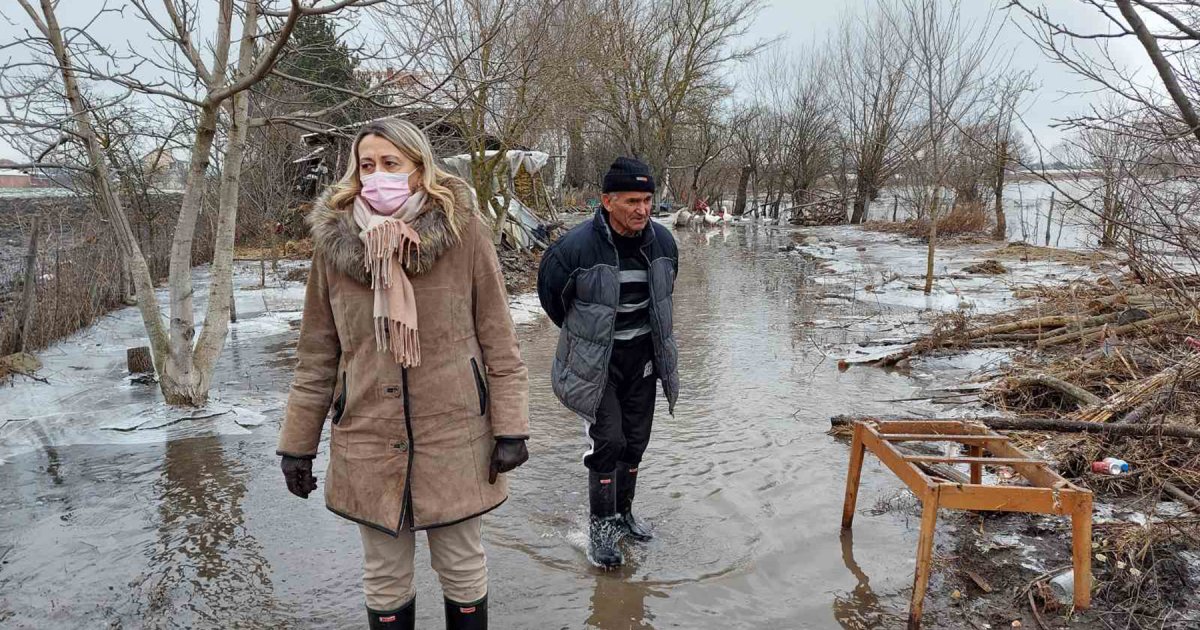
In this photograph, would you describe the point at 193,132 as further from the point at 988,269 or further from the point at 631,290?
the point at 988,269

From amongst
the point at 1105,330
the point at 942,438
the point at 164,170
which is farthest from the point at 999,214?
the point at 942,438

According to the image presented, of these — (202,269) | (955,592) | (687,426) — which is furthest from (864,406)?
(202,269)

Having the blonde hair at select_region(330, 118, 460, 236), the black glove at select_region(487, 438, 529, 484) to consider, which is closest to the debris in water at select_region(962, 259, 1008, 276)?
the black glove at select_region(487, 438, 529, 484)

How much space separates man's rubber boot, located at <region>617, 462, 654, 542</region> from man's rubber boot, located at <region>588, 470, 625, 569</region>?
0.12m

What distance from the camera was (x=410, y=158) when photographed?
2396mm

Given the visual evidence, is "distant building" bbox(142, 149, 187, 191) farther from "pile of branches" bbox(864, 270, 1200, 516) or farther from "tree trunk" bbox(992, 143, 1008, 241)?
"tree trunk" bbox(992, 143, 1008, 241)

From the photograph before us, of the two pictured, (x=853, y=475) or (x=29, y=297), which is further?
(x=29, y=297)

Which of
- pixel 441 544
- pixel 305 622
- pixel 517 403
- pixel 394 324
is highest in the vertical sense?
pixel 394 324

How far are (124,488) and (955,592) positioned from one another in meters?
4.42

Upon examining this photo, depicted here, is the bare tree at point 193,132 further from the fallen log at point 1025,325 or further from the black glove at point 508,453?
the fallen log at point 1025,325

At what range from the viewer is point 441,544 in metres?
2.45

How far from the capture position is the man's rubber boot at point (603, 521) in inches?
145

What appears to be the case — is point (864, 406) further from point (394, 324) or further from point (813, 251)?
point (813, 251)

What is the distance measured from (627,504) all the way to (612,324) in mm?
1019
